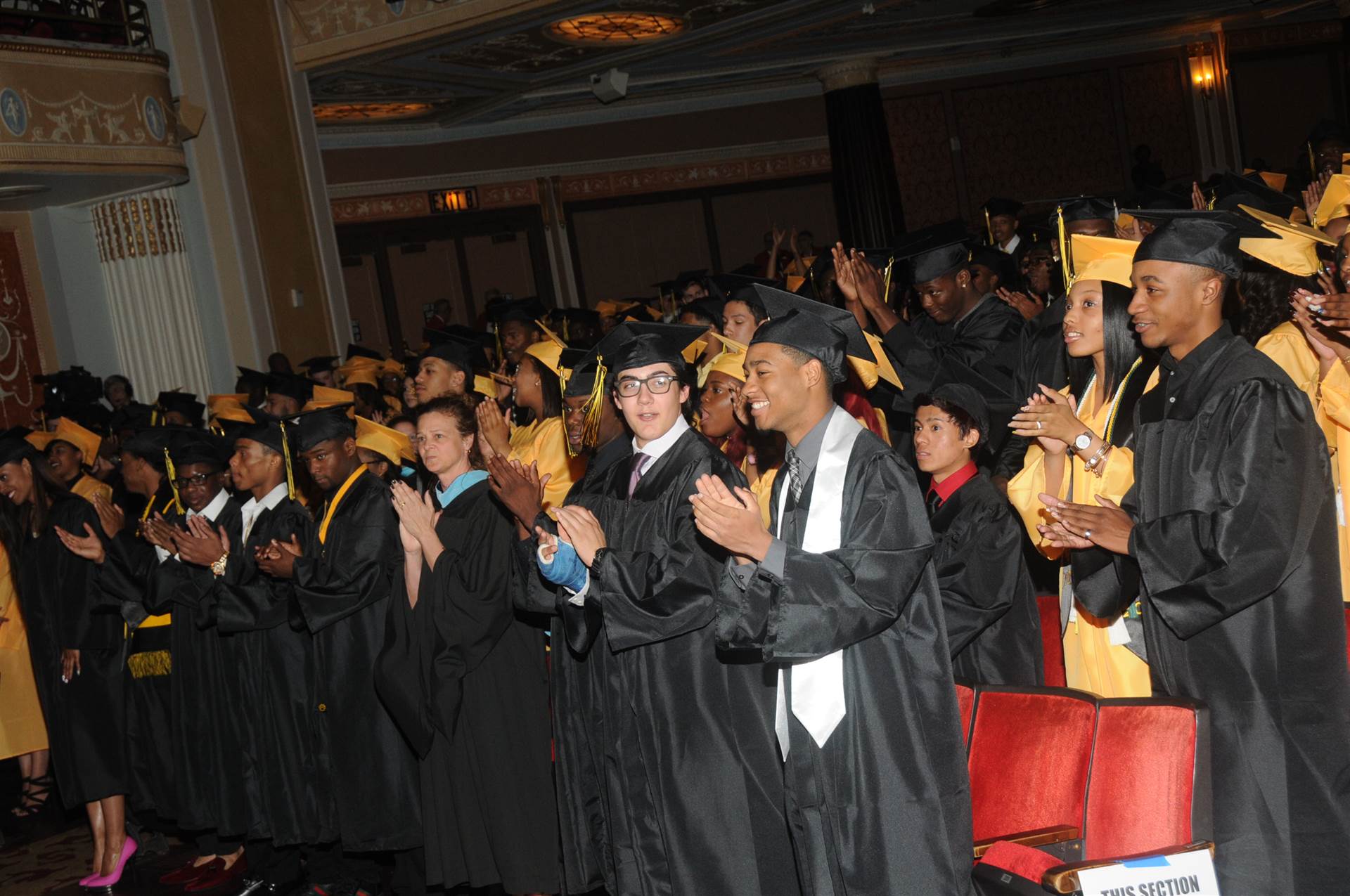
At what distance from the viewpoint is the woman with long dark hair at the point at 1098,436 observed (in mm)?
3635

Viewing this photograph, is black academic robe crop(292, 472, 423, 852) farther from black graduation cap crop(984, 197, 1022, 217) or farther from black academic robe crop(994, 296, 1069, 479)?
black graduation cap crop(984, 197, 1022, 217)

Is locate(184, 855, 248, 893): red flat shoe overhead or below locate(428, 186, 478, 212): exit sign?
below

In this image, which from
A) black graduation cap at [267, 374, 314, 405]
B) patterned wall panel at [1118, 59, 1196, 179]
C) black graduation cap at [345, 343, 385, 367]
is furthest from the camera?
patterned wall panel at [1118, 59, 1196, 179]

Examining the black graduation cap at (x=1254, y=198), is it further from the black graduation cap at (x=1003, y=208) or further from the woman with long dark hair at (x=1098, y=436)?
the black graduation cap at (x=1003, y=208)

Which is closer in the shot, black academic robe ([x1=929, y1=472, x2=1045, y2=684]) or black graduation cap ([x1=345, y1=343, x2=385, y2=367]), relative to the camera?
black academic robe ([x1=929, y1=472, x2=1045, y2=684])

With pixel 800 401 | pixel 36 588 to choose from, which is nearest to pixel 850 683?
pixel 800 401

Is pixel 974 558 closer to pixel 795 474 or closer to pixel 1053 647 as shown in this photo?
pixel 1053 647

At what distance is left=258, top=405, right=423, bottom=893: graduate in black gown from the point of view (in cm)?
496

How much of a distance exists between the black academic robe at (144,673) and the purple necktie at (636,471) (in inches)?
118

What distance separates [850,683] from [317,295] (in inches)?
404

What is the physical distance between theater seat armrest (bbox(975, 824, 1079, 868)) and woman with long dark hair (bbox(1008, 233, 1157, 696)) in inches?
28.8

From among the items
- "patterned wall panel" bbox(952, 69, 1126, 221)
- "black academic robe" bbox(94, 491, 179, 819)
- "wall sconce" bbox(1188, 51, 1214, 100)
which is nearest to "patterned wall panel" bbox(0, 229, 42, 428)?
"black academic robe" bbox(94, 491, 179, 819)

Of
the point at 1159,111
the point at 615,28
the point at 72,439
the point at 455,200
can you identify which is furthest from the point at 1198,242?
the point at 1159,111

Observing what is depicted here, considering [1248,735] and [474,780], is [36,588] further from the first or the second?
[1248,735]
